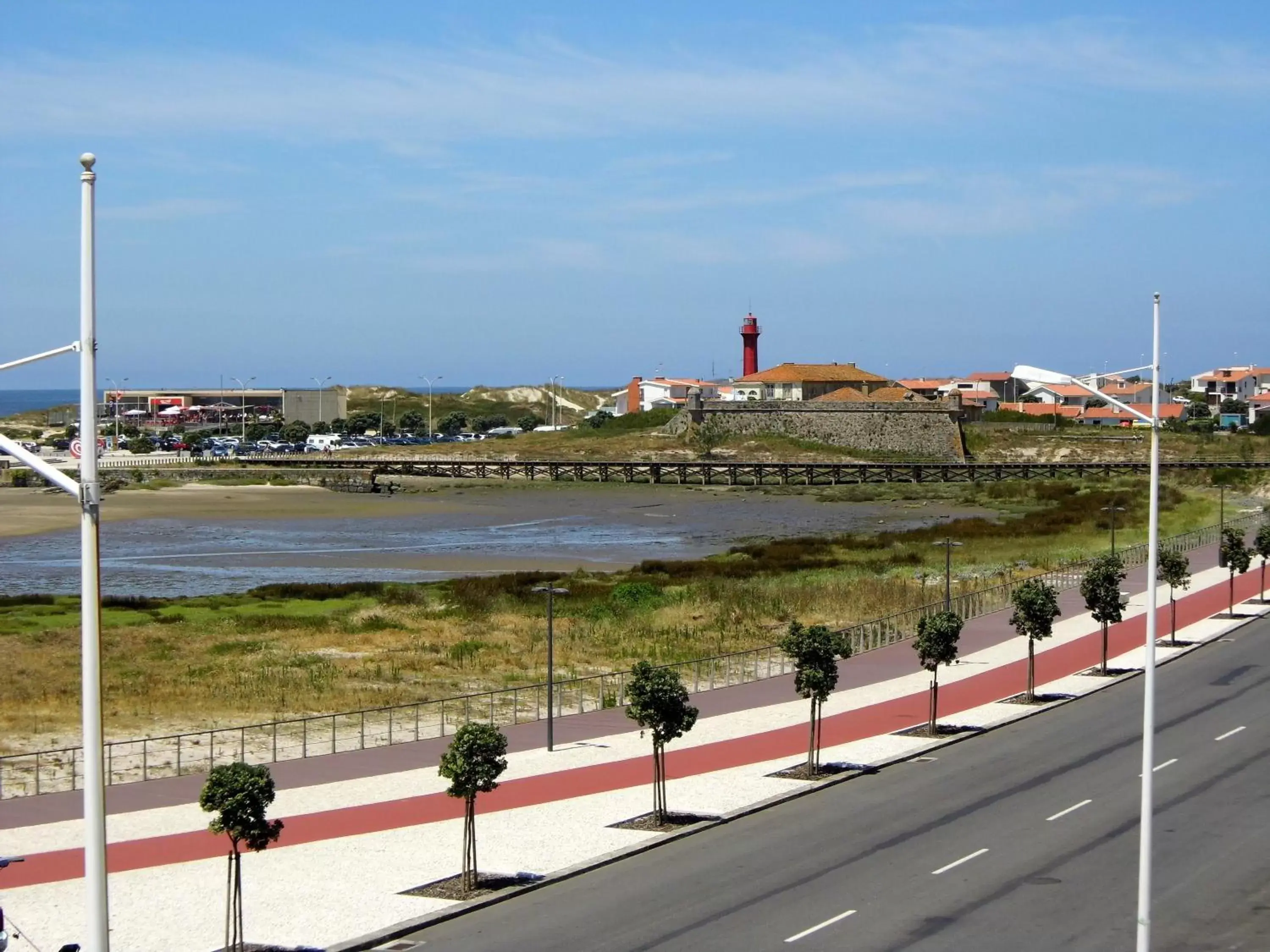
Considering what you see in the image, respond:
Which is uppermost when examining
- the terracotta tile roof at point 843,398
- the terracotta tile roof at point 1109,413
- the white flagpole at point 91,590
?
the terracotta tile roof at point 843,398

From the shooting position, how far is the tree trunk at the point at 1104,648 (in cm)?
4091

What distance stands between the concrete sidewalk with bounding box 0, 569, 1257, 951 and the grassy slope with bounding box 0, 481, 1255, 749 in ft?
26.9

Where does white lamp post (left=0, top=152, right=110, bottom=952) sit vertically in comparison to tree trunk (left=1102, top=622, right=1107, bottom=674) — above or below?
above

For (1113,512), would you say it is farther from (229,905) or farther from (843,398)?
(843,398)

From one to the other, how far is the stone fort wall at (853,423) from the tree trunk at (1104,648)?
116694 millimetres

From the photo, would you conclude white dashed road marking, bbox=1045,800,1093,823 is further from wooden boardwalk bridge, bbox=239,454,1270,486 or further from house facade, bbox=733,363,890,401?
house facade, bbox=733,363,890,401

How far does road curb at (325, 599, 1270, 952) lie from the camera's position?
838 inches

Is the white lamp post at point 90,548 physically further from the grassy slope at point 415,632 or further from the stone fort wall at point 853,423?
the stone fort wall at point 853,423

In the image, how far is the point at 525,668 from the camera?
44.6 meters

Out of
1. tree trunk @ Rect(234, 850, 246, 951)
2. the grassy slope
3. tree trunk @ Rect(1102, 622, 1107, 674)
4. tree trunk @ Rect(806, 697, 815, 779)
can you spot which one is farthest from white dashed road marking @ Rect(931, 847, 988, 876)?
the grassy slope

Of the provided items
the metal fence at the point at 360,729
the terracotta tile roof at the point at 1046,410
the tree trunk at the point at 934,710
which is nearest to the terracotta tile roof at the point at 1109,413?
the terracotta tile roof at the point at 1046,410

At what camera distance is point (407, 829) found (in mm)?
26953

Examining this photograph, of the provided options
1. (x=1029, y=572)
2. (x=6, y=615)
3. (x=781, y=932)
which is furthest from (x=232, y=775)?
(x=1029, y=572)

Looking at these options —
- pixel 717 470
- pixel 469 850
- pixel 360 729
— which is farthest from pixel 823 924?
pixel 717 470
